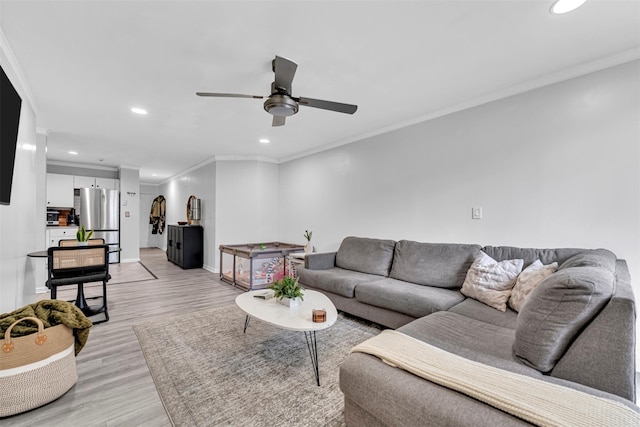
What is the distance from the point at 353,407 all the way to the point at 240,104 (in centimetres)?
313

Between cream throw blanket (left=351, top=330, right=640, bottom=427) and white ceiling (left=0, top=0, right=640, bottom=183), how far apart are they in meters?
2.07

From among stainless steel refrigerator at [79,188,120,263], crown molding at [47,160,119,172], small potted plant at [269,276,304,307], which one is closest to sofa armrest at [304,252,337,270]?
small potted plant at [269,276,304,307]

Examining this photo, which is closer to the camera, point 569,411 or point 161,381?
point 569,411

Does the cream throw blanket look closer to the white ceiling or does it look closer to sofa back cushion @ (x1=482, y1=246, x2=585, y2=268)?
sofa back cushion @ (x1=482, y1=246, x2=585, y2=268)

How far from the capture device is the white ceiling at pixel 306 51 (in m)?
1.82

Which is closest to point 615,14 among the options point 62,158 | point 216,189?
point 216,189

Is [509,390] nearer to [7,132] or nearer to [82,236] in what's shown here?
[7,132]

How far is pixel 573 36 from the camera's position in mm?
2070

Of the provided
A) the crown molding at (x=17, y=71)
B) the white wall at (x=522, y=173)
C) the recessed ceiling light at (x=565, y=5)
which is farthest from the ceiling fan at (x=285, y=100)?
the white wall at (x=522, y=173)

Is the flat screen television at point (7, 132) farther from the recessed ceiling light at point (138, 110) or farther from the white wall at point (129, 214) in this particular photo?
the white wall at point (129, 214)

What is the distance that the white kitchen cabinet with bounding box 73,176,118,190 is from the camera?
22.2ft

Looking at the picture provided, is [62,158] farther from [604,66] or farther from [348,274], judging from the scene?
[604,66]

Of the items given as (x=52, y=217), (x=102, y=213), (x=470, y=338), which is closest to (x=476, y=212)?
(x=470, y=338)

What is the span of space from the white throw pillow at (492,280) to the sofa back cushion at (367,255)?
1.06 meters
